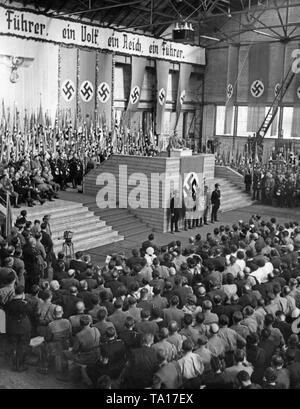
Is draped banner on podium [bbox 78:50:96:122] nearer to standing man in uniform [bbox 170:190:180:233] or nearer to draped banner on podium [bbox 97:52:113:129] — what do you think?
draped banner on podium [bbox 97:52:113:129]

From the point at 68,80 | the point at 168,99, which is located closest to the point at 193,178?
the point at 68,80

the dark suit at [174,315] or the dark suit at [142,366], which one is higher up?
the dark suit at [174,315]

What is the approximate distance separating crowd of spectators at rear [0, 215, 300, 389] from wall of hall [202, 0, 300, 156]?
62.1 feet

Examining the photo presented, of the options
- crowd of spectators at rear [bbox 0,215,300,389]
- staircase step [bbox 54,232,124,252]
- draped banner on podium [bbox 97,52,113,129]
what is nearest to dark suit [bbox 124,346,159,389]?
crowd of spectators at rear [bbox 0,215,300,389]

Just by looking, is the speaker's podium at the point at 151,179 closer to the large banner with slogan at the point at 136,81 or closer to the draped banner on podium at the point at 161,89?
the large banner with slogan at the point at 136,81

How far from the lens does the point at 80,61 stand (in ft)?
68.3

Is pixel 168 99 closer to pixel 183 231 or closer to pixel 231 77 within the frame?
pixel 231 77

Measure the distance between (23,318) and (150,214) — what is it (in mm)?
8774

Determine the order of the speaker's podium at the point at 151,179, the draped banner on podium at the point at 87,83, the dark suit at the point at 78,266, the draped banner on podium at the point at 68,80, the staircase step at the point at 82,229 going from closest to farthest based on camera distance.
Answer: the dark suit at the point at 78,266, the staircase step at the point at 82,229, the speaker's podium at the point at 151,179, the draped banner on podium at the point at 68,80, the draped banner on podium at the point at 87,83

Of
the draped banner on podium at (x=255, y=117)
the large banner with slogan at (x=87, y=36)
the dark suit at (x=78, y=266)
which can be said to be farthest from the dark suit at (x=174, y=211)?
the draped banner on podium at (x=255, y=117)

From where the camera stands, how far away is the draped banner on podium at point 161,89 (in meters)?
25.1

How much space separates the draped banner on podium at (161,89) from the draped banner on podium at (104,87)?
352cm

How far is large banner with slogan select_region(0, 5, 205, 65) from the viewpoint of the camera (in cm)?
1812
